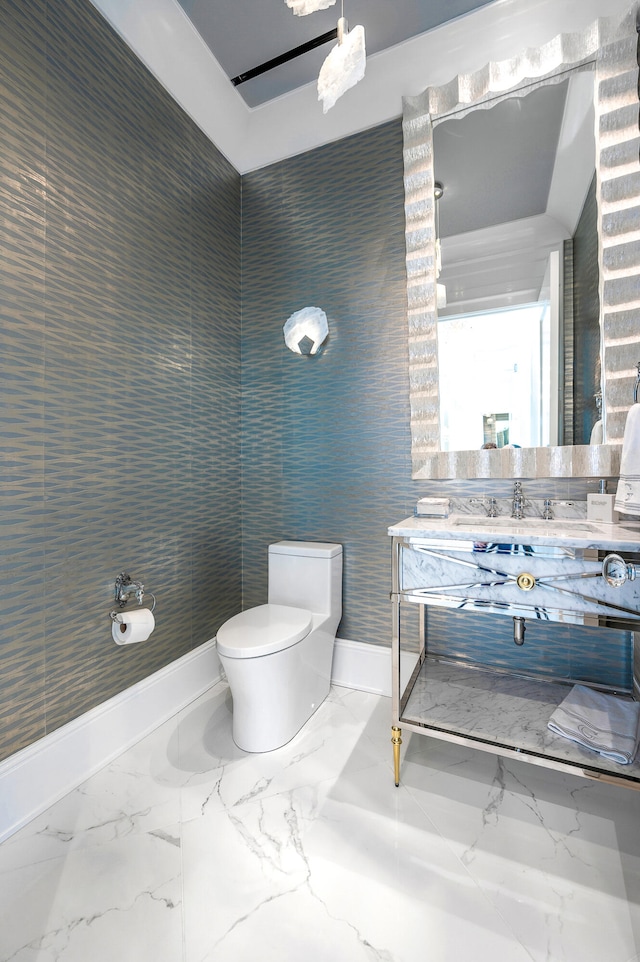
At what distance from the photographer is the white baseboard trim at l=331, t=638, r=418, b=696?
2.03m

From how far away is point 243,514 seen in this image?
94.1 inches

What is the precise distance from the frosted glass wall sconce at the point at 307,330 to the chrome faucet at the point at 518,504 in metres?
1.12

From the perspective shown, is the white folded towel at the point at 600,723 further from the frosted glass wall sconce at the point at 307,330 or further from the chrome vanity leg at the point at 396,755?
the frosted glass wall sconce at the point at 307,330

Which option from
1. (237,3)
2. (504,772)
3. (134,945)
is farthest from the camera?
(237,3)

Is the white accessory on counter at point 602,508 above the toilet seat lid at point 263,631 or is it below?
above

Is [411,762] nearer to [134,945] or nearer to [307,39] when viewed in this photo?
[134,945]

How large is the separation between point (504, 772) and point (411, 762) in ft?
1.04

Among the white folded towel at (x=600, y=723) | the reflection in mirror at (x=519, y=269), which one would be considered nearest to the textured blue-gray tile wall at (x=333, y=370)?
the reflection in mirror at (x=519, y=269)

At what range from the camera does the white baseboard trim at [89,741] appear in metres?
1.28

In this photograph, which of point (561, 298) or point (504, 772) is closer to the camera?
point (504, 772)

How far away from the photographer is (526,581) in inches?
51.1

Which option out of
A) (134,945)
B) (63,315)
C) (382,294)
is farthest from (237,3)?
(134,945)

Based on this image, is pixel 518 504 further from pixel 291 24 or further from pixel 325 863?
pixel 291 24

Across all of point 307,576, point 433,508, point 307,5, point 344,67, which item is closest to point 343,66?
point 344,67
